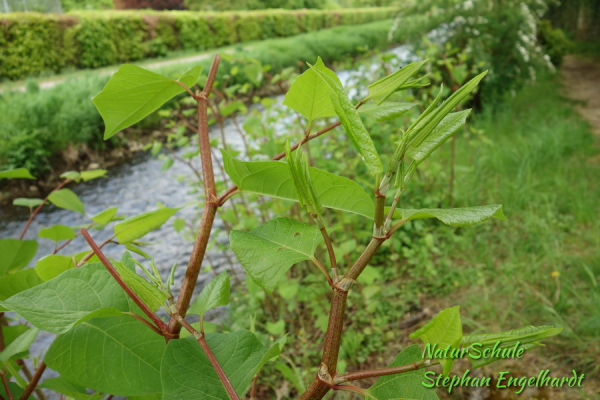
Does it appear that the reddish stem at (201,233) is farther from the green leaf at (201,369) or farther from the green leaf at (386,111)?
the green leaf at (386,111)

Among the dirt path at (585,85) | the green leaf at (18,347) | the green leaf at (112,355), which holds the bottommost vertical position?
the dirt path at (585,85)

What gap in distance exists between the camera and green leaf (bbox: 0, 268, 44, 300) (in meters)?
Answer: 0.51

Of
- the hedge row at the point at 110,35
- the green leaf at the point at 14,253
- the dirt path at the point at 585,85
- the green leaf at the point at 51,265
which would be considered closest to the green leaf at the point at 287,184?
the green leaf at the point at 51,265

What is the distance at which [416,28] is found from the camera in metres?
5.76

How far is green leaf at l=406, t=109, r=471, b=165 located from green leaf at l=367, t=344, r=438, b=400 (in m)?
0.17

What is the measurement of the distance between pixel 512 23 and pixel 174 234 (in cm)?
487

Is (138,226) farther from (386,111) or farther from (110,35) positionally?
(110,35)

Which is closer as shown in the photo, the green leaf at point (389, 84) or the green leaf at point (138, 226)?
the green leaf at point (389, 84)

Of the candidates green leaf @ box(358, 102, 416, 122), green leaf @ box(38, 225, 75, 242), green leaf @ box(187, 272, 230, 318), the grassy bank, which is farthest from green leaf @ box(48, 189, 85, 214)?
the grassy bank

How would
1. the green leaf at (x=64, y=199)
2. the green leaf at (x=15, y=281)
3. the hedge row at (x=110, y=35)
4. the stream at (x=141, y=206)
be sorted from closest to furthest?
the green leaf at (x=15, y=281) < the green leaf at (x=64, y=199) < the stream at (x=141, y=206) < the hedge row at (x=110, y=35)

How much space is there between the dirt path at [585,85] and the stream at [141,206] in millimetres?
2080

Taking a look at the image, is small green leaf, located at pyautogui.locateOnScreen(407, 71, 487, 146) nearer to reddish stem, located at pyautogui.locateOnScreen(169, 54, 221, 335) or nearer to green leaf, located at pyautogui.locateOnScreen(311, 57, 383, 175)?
green leaf, located at pyautogui.locateOnScreen(311, 57, 383, 175)

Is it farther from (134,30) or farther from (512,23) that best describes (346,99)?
(134,30)

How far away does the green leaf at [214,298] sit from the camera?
0.41 m
